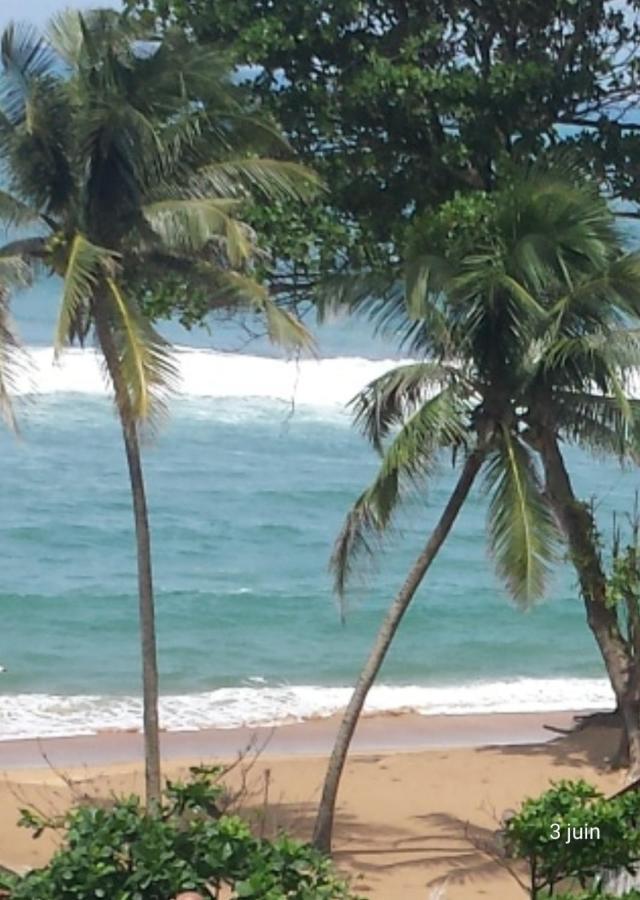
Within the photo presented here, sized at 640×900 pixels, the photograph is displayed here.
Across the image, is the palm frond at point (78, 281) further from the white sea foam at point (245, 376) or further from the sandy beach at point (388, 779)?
the white sea foam at point (245, 376)

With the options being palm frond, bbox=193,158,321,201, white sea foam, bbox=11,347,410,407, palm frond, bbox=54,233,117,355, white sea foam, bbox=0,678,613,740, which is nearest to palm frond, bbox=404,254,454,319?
palm frond, bbox=193,158,321,201

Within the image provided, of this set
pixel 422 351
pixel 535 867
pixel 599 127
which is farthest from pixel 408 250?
pixel 535 867

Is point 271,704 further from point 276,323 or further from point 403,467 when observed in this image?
point 276,323

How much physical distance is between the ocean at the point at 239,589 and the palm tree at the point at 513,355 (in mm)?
583

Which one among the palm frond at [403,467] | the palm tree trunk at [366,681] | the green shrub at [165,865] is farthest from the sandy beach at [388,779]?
the green shrub at [165,865]

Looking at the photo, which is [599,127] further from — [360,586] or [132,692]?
[132,692]

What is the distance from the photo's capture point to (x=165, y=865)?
264 inches

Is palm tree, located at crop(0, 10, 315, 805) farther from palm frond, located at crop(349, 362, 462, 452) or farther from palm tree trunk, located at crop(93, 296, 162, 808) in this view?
palm frond, located at crop(349, 362, 462, 452)

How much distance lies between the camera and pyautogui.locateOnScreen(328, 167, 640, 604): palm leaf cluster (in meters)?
12.8

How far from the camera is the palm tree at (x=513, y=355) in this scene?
12844mm

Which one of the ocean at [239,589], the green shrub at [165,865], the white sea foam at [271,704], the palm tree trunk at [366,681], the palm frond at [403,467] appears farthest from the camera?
the ocean at [239,589]

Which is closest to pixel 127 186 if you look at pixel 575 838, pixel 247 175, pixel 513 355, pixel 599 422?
pixel 247 175

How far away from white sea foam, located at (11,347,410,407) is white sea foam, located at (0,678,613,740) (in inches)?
801

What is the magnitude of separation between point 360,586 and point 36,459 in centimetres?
2006
